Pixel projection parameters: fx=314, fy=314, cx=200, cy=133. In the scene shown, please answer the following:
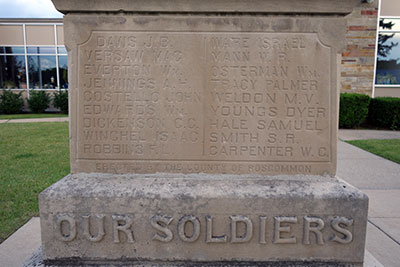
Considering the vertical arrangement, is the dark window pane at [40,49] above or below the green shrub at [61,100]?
above

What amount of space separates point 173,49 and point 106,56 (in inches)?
17.4

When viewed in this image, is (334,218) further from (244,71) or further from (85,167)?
(85,167)

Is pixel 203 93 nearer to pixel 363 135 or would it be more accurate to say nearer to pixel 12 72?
pixel 363 135

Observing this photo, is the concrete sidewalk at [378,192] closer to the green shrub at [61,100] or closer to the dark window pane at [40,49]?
the green shrub at [61,100]

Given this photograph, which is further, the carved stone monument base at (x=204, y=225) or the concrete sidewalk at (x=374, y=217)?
the concrete sidewalk at (x=374, y=217)

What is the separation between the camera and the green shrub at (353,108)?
10.2 metres

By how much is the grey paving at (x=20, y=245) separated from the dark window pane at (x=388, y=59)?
1261 cm

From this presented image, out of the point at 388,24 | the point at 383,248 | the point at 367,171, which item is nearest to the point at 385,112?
the point at 388,24

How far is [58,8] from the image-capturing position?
1.98m

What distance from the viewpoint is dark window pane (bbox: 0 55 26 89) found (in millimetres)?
17797

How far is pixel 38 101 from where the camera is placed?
15742 millimetres

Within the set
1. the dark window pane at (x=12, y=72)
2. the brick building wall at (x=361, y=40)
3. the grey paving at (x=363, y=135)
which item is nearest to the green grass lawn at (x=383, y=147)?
the grey paving at (x=363, y=135)

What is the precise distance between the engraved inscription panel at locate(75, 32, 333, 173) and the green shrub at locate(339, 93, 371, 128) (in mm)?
9013

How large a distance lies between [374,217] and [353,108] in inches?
306
